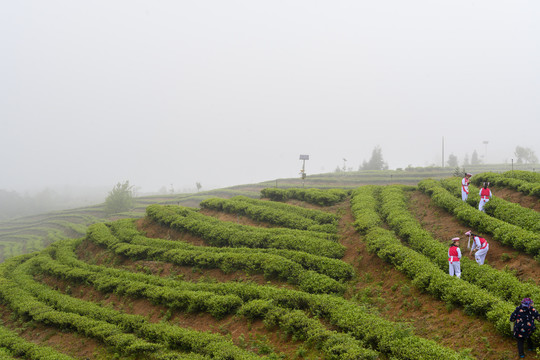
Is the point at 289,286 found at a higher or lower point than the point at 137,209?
lower

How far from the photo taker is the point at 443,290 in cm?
1204

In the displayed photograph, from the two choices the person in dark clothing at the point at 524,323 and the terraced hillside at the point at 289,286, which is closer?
the person in dark clothing at the point at 524,323

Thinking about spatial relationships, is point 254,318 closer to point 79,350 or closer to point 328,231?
point 79,350

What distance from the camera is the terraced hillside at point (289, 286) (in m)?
10.9

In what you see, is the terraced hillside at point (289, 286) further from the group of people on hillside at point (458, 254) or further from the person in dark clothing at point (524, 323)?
the person in dark clothing at point (524, 323)

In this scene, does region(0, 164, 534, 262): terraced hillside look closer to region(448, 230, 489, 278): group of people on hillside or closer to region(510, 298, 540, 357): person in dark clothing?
region(448, 230, 489, 278): group of people on hillside

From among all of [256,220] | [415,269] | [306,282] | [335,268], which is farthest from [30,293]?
[415,269]

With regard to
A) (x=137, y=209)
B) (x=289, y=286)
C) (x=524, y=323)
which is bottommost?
(x=289, y=286)

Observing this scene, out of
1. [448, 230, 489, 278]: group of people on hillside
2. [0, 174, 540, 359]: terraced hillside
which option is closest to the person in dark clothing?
[0, 174, 540, 359]: terraced hillside

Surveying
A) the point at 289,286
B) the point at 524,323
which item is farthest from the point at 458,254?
the point at 289,286

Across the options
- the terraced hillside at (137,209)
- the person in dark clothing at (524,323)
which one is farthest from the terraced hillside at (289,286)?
the terraced hillside at (137,209)

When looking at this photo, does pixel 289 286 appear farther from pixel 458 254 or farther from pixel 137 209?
pixel 137 209

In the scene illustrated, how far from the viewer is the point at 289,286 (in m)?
16.2

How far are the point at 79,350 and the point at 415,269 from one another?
15.3 meters
